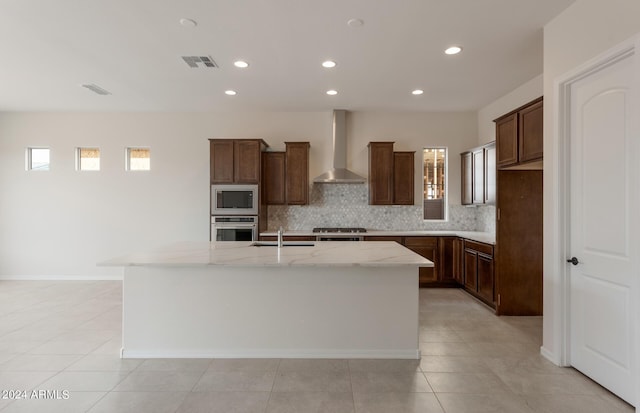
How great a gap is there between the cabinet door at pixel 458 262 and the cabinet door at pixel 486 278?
52 centimetres

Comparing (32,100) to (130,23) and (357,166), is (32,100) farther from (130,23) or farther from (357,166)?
(357,166)

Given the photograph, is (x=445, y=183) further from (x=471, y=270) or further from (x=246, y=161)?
(x=246, y=161)

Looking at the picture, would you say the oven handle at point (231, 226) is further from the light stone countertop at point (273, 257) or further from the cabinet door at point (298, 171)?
the light stone countertop at point (273, 257)

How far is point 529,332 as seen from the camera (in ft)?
11.6

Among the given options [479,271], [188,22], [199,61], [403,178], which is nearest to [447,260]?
[479,271]

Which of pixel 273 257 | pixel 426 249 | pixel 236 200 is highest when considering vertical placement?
pixel 236 200

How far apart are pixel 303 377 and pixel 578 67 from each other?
10.6ft

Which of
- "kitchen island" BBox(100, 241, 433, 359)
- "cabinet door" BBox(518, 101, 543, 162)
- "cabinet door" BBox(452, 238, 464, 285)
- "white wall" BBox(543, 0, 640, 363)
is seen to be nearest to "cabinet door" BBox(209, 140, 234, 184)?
"kitchen island" BBox(100, 241, 433, 359)

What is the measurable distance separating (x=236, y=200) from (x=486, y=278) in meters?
3.79

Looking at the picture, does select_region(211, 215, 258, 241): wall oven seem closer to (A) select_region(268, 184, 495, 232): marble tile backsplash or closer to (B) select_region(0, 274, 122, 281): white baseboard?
(A) select_region(268, 184, 495, 232): marble tile backsplash

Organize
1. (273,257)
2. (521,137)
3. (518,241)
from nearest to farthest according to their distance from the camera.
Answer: (273,257) < (521,137) < (518,241)

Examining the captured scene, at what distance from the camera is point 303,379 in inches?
101

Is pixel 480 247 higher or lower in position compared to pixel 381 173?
lower

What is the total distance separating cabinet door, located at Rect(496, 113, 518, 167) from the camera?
360 centimetres
